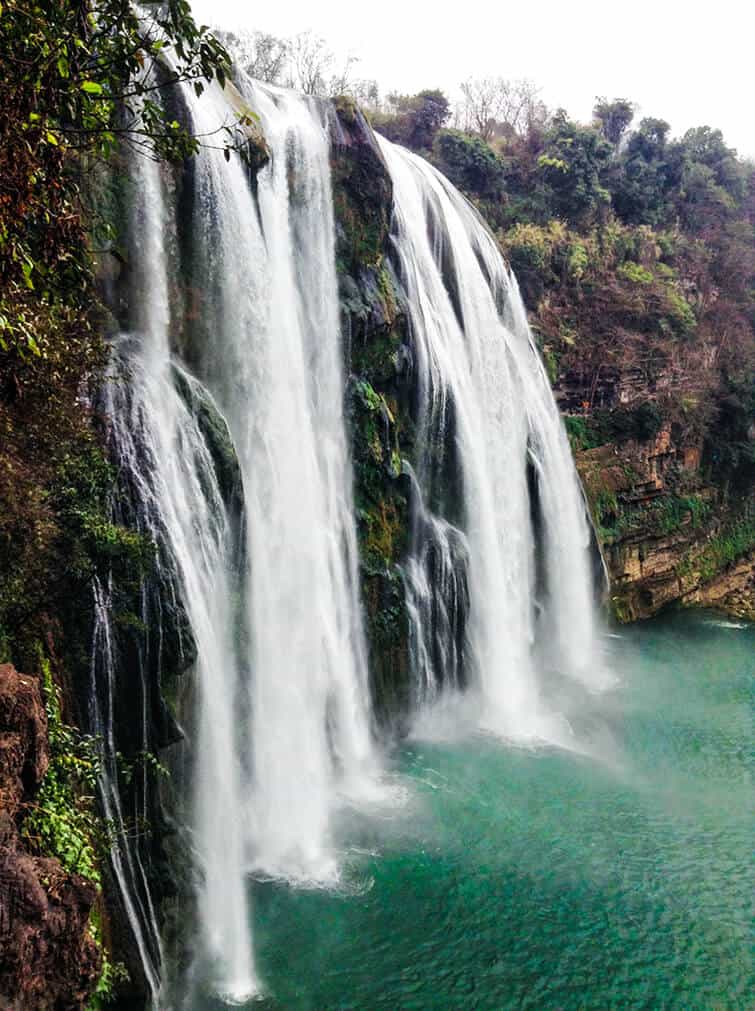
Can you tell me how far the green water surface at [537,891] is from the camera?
267 inches

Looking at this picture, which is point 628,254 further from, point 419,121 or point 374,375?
point 374,375

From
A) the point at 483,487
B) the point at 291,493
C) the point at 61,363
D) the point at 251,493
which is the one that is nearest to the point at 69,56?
the point at 61,363

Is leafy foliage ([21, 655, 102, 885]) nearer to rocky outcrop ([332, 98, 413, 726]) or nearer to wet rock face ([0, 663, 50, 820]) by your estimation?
wet rock face ([0, 663, 50, 820])

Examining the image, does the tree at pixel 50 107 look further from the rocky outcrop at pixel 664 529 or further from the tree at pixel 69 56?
the rocky outcrop at pixel 664 529

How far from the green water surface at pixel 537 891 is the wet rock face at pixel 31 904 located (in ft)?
10.9

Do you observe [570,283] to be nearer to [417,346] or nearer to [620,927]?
[417,346]

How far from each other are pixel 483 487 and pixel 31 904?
11.3 metres

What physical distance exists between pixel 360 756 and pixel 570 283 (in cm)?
1641

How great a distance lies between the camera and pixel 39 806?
4523 millimetres

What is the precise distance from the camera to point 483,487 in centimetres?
1395

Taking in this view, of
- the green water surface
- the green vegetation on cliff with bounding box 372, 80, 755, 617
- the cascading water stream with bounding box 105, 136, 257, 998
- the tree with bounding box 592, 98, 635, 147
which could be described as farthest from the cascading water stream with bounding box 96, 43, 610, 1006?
the tree with bounding box 592, 98, 635, 147

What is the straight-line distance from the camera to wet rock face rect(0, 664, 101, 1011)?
139 inches

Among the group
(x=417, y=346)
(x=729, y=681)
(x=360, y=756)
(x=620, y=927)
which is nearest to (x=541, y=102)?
(x=417, y=346)

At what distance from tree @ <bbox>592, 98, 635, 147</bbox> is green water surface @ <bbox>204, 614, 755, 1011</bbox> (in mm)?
26654
